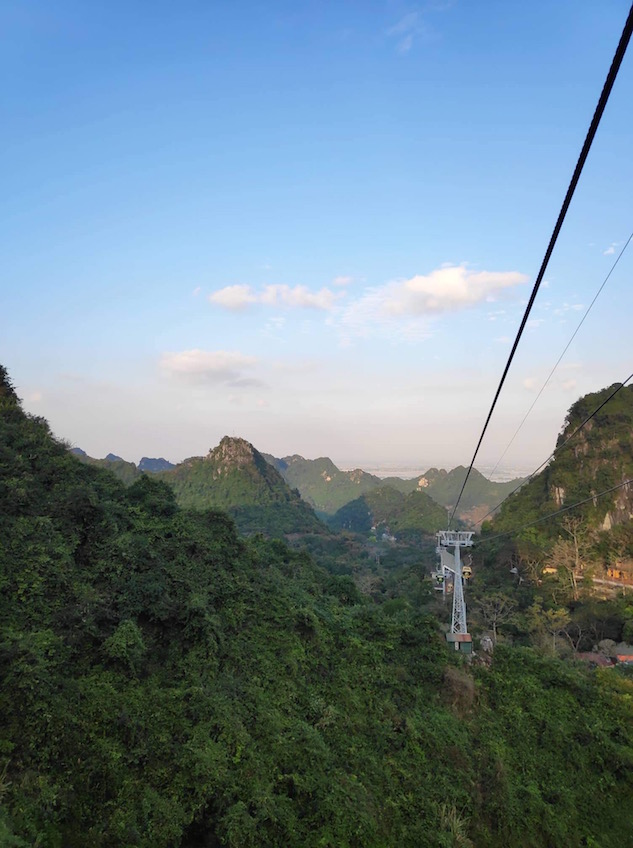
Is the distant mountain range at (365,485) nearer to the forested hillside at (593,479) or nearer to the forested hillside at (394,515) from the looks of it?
the forested hillside at (394,515)

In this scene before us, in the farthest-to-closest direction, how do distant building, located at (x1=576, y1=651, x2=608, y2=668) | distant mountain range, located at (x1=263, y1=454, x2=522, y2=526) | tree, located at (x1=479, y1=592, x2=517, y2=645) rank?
1. distant mountain range, located at (x1=263, y1=454, x2=522, y2=526)
2. tree, located at (x1=479, y1=592, x2=517, y2=645)
3. distant building, located at (x1=576, y1=651, x2=608, y2=668)

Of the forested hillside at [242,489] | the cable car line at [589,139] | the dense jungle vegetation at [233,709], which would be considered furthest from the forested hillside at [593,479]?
the cable car line at [589,139]

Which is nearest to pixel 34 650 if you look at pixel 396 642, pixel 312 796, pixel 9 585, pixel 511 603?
pixel 9 585

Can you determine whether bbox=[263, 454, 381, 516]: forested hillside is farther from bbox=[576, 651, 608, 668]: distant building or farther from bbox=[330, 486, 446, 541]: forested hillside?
bbox=[576, 651, 608, 668]: distant building

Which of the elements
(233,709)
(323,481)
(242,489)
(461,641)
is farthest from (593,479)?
(323,481)

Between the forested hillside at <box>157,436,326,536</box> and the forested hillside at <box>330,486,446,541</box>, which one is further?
the forested hillside at <box>330,486,446,541</box>

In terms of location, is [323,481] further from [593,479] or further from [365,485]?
[593,479]

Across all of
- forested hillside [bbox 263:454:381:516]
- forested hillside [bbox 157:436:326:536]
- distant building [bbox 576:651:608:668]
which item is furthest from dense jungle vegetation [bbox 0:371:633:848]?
forested hillside [bbox 263:454:381:516]
